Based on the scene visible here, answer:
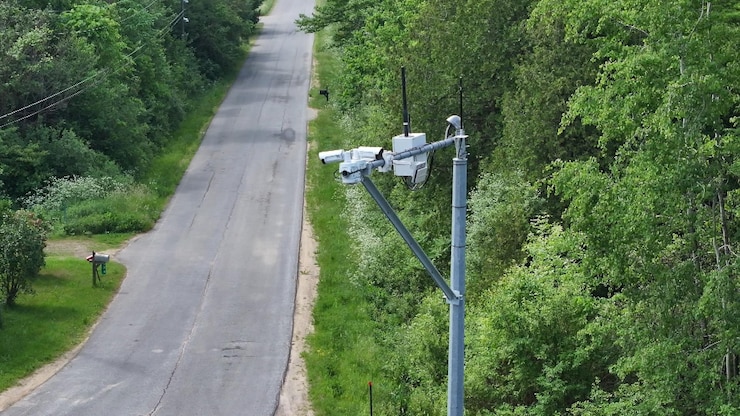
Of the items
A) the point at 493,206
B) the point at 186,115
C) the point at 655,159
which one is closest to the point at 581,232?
the point at 655,159

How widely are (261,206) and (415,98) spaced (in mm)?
9145

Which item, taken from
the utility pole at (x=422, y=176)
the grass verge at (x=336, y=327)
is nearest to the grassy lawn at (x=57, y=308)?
the grass verge at (x=336, y=327)

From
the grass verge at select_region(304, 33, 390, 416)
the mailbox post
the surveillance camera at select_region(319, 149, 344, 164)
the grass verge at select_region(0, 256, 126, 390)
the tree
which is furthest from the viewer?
the mailbox post

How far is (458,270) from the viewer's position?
31.6 ft

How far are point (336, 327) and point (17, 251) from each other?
8.39 meters

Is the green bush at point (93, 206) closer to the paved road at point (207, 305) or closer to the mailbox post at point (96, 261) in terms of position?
the paved road at point (207, 305)

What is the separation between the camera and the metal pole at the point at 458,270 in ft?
30.4

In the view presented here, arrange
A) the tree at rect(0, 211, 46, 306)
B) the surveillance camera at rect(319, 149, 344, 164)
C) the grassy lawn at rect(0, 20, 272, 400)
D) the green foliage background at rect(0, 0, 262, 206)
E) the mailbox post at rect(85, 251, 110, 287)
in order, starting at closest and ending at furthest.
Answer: the surveillance camera at rect(319, 149, 344, 164) → the grassy lawn at rect(0, 20, 272, 400) → the tree at rect(0, 211, 46, 306) → the mailbox post at rect(85, 251, 110, 287) → the green foliage background at rect(0, 0, 262, 206)

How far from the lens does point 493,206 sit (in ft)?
78.1

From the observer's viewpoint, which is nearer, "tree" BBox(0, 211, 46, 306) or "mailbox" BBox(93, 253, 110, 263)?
"tree" BBox(0, 211, 46, 306)

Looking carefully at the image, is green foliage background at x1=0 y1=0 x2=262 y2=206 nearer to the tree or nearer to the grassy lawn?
the grassy lawn

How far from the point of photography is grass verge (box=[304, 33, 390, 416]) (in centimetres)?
2016

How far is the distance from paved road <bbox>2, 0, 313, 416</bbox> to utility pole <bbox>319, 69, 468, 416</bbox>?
10.5 meters

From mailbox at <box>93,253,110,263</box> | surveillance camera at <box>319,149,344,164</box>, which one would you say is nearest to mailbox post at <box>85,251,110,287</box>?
mailbox at <box>93,253,110,263</box>
